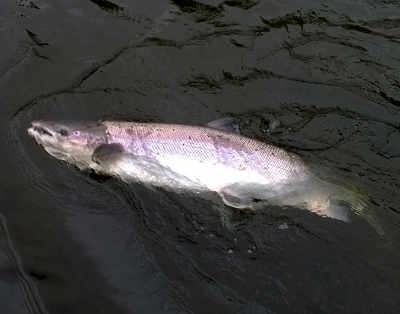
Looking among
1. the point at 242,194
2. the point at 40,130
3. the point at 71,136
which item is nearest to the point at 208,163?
the point at 242,194

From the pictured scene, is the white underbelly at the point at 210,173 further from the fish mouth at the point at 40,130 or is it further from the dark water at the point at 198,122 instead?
the fish mouth at the point at 40,130

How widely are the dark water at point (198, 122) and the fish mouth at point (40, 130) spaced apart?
0.35 metres

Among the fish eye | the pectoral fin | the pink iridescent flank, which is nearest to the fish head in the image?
the fish eye

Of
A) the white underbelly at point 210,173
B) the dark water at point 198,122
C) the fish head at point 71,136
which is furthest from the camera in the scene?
the fish head at point 71,136

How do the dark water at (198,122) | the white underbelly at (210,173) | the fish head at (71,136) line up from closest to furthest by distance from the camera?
the dark water at (198,122) < the white underbelly at (210,173) < the fish head at (71,136)

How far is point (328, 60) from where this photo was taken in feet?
22.3

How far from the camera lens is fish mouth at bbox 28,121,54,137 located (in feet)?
16.9

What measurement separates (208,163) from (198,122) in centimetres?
129

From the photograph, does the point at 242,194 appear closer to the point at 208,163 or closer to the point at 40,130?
the point at 208,163

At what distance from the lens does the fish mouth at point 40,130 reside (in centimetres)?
514

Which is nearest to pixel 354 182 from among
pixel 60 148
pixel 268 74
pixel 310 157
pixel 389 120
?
pixel 310 157

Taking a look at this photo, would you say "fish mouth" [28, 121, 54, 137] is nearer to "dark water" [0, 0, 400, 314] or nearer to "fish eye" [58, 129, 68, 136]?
"fish eye" [58, 129, 68, 136]

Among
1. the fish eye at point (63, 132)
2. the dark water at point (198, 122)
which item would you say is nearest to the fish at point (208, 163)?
the fish eye at point (63, 132)

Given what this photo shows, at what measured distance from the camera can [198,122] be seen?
6133mm
